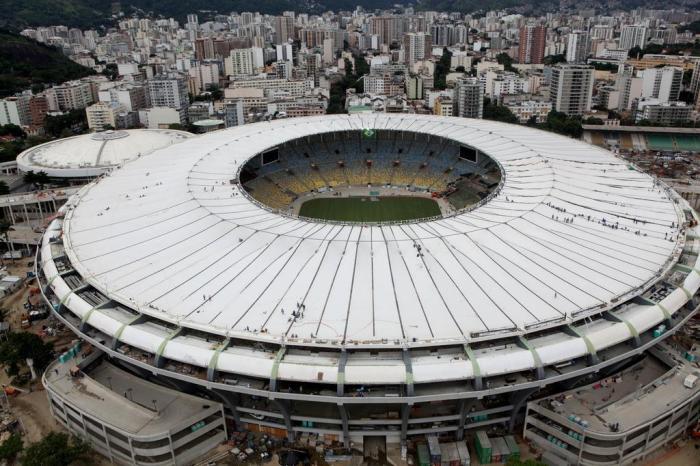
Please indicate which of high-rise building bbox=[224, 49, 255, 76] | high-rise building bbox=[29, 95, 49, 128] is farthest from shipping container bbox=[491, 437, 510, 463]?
high-rise building bbox=[224, 49, 255, 76]

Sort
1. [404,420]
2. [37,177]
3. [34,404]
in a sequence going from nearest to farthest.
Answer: [404,420], [34,404], [37,177]

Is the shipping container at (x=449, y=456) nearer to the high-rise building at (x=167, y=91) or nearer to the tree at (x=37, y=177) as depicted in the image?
the tree at (x=37, y=177)

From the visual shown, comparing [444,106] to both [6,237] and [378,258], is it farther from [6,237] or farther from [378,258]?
[378,258]

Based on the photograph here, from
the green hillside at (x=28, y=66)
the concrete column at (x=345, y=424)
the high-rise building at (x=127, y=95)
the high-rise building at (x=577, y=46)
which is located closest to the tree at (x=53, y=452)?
the concrete column at (x=345, y=424)

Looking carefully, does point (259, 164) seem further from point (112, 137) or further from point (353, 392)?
point (353, 392)

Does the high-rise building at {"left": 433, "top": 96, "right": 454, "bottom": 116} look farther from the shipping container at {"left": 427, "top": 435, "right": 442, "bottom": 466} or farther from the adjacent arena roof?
the shipping container at {"left": 427, "top": 435, "right": 442, "bottom": 466}

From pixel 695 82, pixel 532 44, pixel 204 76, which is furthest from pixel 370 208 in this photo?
pixel 532 44
